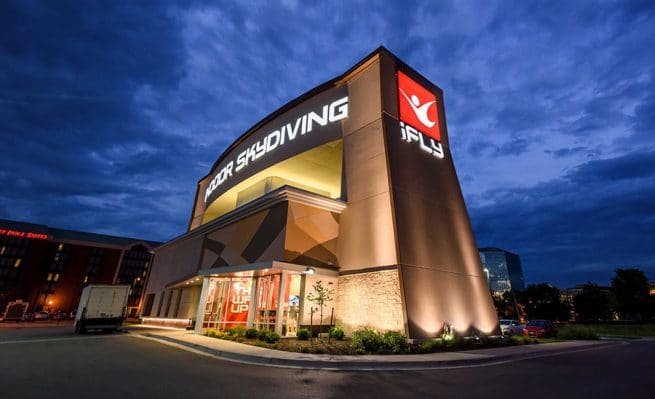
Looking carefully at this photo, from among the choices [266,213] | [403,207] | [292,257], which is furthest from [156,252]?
[403,207]

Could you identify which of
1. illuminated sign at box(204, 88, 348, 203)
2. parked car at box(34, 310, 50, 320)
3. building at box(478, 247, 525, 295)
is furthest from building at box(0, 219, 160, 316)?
building at box(478, 247, 525, 295)

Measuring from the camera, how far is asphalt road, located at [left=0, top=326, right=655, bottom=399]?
20.2 feet

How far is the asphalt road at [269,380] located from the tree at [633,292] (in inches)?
2635

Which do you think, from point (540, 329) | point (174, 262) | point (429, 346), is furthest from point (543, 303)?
point (174, 262)

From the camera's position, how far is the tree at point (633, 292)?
57125 mm

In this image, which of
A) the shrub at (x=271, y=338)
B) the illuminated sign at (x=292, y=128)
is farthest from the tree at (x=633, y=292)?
the shrub at (x=271, y=338)

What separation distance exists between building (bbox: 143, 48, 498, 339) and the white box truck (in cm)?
580

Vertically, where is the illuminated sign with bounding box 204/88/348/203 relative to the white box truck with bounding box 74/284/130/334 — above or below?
above

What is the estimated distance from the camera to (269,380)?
7.46m

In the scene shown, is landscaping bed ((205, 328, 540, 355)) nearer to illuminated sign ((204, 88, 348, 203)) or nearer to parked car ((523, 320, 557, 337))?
parked car ((523, 320, 557, 337))

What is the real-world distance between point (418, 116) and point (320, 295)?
590 inches

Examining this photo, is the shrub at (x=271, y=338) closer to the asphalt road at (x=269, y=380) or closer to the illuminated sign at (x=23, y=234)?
the asphalt road at (x=269, y=380)

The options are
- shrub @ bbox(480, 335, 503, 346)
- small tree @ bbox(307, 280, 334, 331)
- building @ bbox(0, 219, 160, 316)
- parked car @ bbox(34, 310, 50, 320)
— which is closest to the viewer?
shrub @ bbox(480, 335, 503, 346)

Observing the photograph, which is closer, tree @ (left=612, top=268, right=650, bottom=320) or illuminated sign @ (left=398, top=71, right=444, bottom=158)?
illuminated sign @ (left=398, top=71, right=444, bottom=158)
